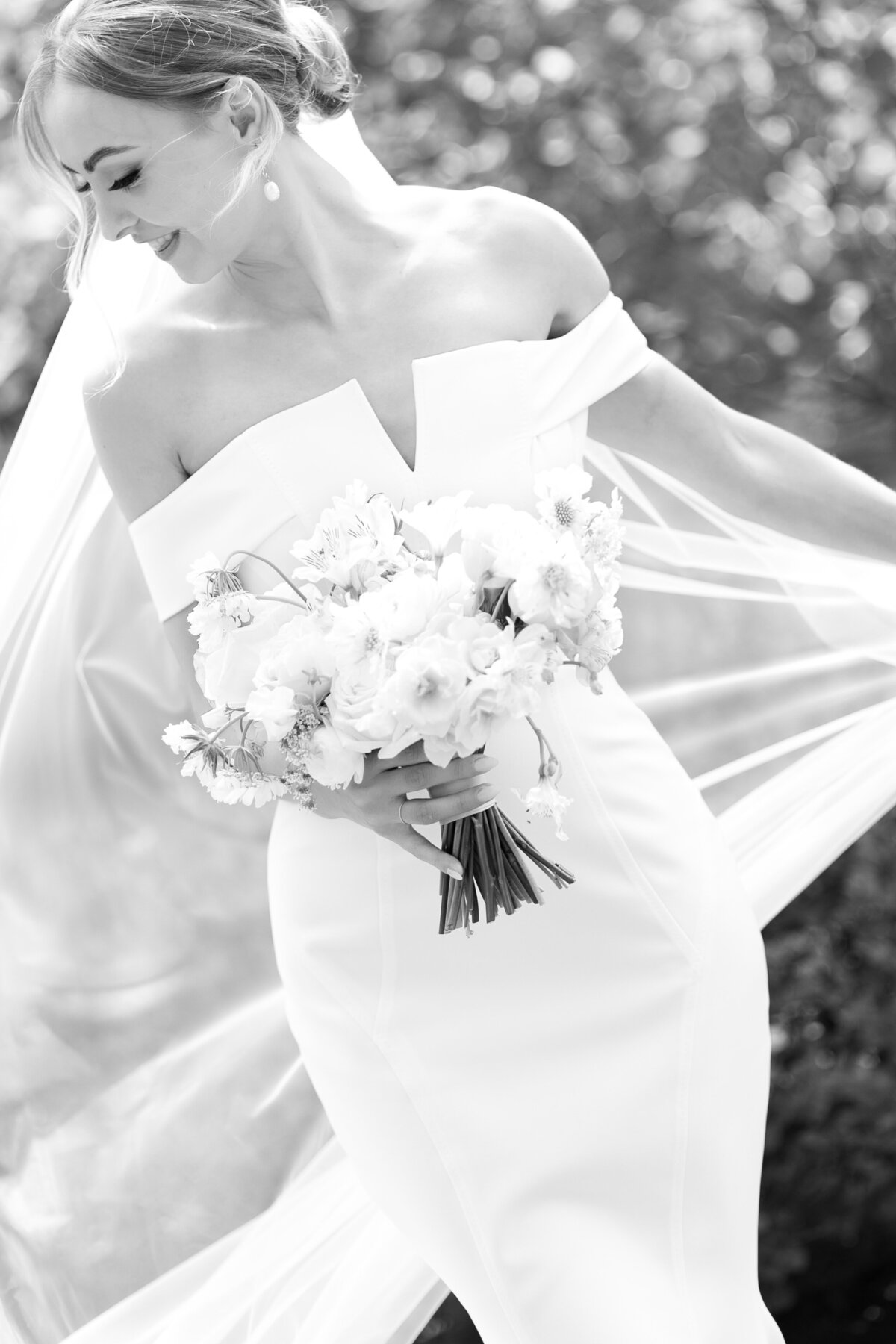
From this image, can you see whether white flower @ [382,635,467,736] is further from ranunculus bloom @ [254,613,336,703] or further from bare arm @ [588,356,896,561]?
bare arm @ [588,356,896,561]

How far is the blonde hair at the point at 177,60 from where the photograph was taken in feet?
→ 6.81

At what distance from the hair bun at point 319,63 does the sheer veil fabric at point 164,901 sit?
0.25 m

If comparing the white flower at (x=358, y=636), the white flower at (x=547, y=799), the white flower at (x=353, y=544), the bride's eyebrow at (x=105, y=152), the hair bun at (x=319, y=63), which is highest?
the bride's eyebrow at (x=105, y=152)

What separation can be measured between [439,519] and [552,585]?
181mm

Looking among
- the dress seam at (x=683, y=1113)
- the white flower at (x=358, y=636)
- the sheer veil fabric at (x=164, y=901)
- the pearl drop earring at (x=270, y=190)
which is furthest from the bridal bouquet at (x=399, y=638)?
the sheer veil fabric at (x=164, y=901)

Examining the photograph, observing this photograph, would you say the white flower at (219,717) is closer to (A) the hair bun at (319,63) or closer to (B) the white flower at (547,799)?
(B) the white flower at (547,799)

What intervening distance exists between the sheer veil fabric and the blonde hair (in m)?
0.33

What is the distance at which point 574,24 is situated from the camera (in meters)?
4.98

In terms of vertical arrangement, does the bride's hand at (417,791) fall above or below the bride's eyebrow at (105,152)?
below

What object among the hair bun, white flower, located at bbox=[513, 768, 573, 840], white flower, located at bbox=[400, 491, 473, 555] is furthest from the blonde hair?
white flower, located at bbox=[513, 768, 573, 840]

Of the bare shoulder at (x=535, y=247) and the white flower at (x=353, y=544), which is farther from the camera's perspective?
the bare shoulder at (x=535, y=247)

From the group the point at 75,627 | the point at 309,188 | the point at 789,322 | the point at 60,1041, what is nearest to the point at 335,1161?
the point at 60,1041

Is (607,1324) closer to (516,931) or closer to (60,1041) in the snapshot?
(516,931)

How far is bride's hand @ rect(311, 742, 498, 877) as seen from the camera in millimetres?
2029
